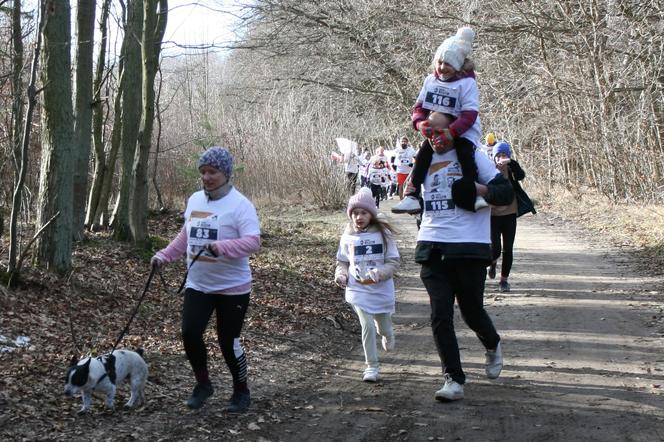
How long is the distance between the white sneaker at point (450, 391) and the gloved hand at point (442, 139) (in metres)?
1.73

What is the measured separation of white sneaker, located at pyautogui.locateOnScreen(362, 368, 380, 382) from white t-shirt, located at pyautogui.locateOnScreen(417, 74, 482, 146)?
2188 millimetres

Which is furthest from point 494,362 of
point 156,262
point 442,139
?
point 156,262

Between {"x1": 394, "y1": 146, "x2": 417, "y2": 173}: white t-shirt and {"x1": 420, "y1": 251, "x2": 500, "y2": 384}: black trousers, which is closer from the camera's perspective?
{"x1": 420, "y1": 251, "x2": 500, "y2": 384}: black trousers

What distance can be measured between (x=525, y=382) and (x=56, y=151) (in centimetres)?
594

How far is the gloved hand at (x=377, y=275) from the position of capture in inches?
278

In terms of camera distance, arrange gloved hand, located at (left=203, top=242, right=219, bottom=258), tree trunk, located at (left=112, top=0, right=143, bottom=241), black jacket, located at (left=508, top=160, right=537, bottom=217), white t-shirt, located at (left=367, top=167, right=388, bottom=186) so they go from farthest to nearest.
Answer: white t-shirt, located at (left=367, top=167, right=388, bottom=186) → tree trunk, located at (left=112, top=0, right=143, bottom=241) → black jacket, located at (left=508, top=160, right=537, bottom=217) → gloved hand, located at (left=203, top=242, right=219, bottom=258)

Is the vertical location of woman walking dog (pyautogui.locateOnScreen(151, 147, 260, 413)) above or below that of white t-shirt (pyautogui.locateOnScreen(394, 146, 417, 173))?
below

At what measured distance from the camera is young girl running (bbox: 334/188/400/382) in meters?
7.12

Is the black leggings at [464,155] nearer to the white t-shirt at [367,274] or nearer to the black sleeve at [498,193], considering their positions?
the black sleeve at [498,193]

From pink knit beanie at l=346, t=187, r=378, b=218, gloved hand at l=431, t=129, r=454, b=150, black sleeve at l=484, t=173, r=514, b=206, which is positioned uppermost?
gloved hand at l=431, t=129, r=454, b=150

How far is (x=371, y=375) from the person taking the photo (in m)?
7.02

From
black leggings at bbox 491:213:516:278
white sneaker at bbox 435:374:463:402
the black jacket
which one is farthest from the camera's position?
black leggings at bbox 491:213:516:278

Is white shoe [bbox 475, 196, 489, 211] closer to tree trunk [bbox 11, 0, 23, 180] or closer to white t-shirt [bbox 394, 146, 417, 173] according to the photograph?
tree trunk [bbox 11, 0, 23, 180]

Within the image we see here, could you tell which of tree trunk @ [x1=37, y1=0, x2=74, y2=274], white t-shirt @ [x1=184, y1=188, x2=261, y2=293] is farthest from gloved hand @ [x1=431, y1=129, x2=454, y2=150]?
tree trunk @ [x1=37, y1=0, x2=74, y2=274]
